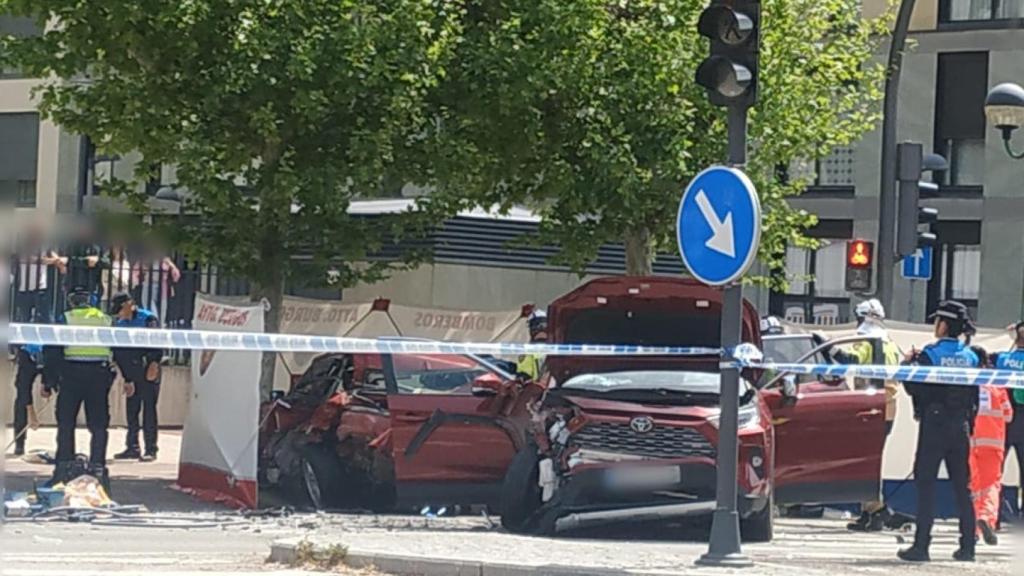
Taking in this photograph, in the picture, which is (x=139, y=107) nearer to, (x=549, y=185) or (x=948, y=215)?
(x=549, y=185)

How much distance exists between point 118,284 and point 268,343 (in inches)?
379

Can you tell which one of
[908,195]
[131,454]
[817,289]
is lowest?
[131,454]

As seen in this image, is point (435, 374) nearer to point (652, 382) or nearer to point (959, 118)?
point (652, 382)

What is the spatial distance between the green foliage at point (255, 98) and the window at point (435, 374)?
2.85m

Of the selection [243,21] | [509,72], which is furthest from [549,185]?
[243,21]

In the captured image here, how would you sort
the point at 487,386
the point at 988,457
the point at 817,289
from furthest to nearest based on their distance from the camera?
the point at 817,289 → the point at 487,386 → the point at 988,457

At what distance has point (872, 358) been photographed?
16.0 meters

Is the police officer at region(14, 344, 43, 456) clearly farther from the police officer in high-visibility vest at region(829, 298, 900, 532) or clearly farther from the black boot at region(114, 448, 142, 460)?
the police officer in high-visibility vest at region(829, 298, 900, 532)

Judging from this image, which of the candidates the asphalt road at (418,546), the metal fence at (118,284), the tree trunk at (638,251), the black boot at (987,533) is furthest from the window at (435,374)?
the metal fence at (118,284)

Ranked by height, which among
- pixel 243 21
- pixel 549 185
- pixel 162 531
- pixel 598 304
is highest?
pixel 243 21

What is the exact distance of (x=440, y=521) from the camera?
575 inches

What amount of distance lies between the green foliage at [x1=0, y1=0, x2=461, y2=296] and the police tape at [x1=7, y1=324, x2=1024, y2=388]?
3.97 metres

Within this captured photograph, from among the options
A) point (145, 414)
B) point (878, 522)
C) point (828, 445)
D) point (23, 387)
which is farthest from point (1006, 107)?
point (23, 387)

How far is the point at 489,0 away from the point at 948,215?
15.9 m
